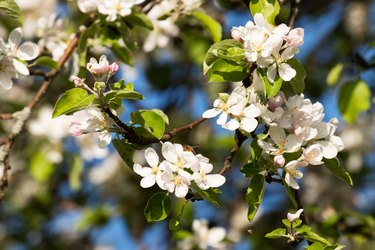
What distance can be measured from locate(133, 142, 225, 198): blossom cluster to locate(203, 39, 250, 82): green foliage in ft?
0.63

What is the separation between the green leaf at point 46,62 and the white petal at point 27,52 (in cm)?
14

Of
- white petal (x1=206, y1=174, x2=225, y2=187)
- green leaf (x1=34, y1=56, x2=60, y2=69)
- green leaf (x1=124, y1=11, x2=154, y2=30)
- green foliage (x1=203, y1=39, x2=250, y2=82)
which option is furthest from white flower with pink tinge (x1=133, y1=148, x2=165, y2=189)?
green leaf (x1=124, y1=11, x2=154, y2=30)

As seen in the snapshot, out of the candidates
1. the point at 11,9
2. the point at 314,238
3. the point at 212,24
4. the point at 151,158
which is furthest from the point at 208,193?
the point at 212,24

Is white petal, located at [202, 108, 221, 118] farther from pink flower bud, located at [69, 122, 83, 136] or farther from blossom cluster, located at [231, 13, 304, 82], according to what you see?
pink flower bud, located at [69, 122, 83, 136]

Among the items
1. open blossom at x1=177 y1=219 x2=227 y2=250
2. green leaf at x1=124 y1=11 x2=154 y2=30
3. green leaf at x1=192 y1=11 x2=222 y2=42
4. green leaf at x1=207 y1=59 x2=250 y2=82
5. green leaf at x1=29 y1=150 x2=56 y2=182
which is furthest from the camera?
green leaf at x1=29 y1=150 x2=56 y2=182

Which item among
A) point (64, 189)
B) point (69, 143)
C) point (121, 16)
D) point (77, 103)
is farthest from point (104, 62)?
point (64, 189)

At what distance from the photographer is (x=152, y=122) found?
155 cm

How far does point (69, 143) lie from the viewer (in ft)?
11.2

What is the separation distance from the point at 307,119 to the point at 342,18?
2.64 m

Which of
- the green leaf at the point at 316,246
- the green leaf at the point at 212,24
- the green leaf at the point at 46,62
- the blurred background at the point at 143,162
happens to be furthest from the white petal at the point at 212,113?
the blurred background at the point at 143,162

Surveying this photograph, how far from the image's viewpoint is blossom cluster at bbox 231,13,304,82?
1503mm

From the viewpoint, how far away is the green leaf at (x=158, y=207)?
1550 millimetres

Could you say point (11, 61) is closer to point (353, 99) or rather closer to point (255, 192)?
point (255, 192)

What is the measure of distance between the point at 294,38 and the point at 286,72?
3.0 inches
